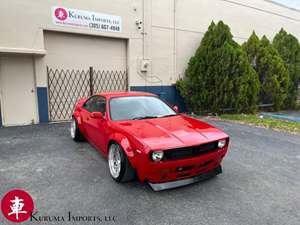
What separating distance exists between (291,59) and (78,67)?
32.0ft

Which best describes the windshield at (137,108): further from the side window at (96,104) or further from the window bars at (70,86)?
the window bars at (70,86)

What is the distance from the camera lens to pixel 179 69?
9984 mm

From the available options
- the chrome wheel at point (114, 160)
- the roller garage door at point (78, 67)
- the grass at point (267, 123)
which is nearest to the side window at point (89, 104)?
the chrome wheel at point (114, 160)

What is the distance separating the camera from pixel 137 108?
3957 millimetres

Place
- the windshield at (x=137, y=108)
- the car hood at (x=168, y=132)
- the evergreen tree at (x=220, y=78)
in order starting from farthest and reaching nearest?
the evergreen tree at (x=220, y=78), the windshield at (x=137, y=108), the car hood at (x=168, y=132)

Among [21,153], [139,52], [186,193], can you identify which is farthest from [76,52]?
[186,193]

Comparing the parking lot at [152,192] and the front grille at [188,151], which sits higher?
the front grille at [188,151]

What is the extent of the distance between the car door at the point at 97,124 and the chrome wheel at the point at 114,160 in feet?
1.07

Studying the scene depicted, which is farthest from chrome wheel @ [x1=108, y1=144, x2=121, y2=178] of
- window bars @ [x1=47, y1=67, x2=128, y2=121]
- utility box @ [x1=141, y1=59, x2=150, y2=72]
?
utility box @ [x1=141, y1=59, x2=150, y2=72]

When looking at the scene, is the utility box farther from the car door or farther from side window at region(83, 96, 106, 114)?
the car door

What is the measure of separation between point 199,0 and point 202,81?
4084mm

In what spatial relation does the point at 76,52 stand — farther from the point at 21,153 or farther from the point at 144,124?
the point at 144,124

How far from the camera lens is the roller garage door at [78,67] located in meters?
7.45

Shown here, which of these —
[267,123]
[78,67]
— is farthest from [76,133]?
[267,123]
